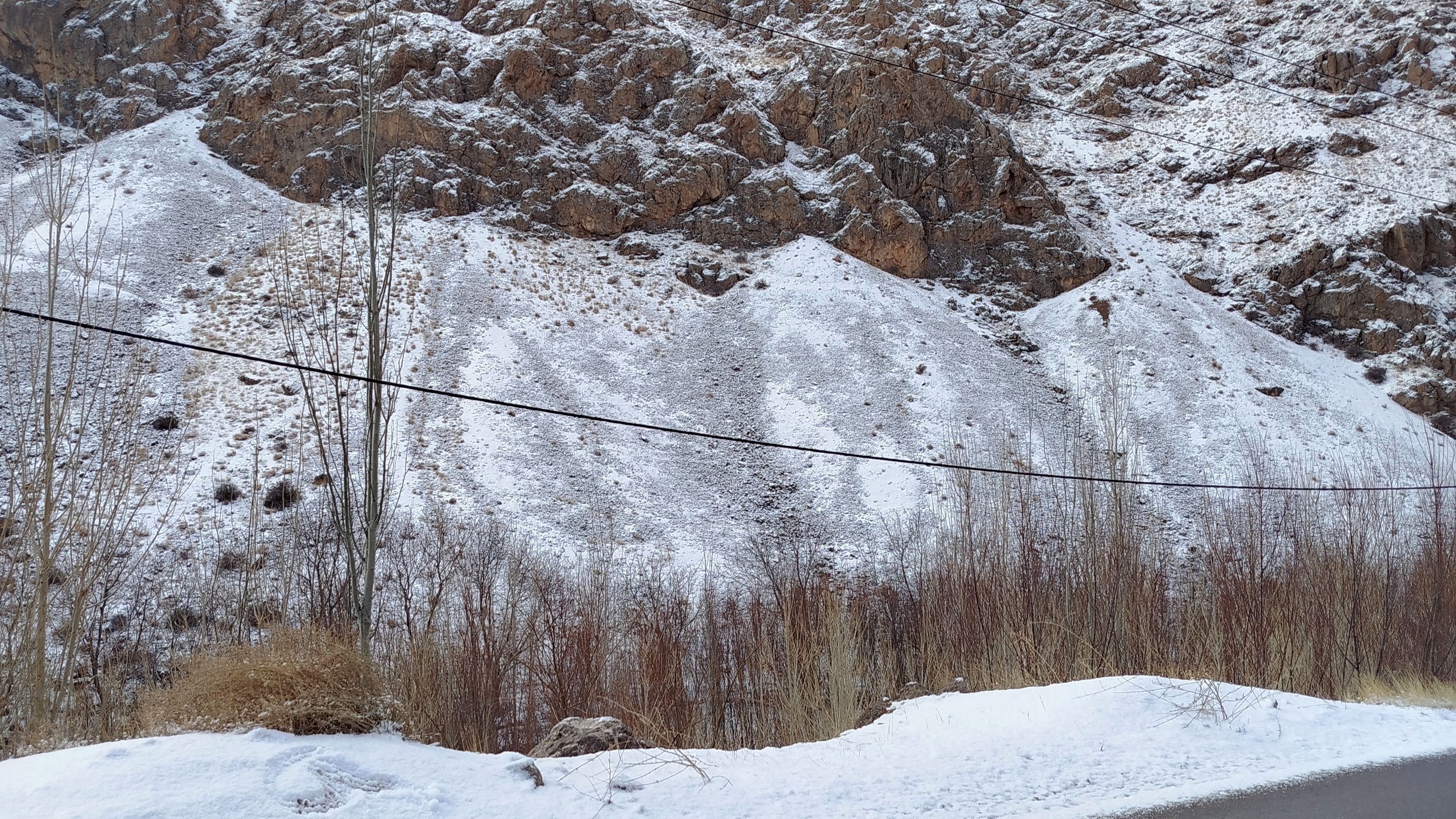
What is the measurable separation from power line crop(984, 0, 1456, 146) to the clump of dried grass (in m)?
37.6

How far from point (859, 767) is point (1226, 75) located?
40950 millimetres

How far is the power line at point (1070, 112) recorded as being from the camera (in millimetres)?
31328

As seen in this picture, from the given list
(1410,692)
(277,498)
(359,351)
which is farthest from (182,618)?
(1410,692)

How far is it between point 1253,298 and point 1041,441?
13.2m

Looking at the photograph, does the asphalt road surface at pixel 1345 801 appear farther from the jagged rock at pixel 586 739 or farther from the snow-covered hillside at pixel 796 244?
the snow-covered hillside at pixel 796 244

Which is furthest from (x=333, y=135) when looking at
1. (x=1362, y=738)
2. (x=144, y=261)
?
(x=1362, y=738)

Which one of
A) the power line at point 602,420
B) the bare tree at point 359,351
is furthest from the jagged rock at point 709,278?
the bare tree at point 359,351

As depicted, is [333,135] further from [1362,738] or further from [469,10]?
[1362,738]

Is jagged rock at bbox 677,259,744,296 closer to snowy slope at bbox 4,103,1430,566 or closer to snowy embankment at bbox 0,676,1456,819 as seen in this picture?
snowy slope at bbox 4,103,1430,566

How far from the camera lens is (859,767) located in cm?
542

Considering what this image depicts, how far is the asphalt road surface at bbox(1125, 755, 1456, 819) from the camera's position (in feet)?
16.0

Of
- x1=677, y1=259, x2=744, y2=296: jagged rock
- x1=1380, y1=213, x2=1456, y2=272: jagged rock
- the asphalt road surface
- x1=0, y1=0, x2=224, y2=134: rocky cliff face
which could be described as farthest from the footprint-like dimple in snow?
x1=0, y1=0, x2=224, y2=134: rocky cliff face

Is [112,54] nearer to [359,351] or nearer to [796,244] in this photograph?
[359,351]

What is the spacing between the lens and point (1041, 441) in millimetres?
23906
